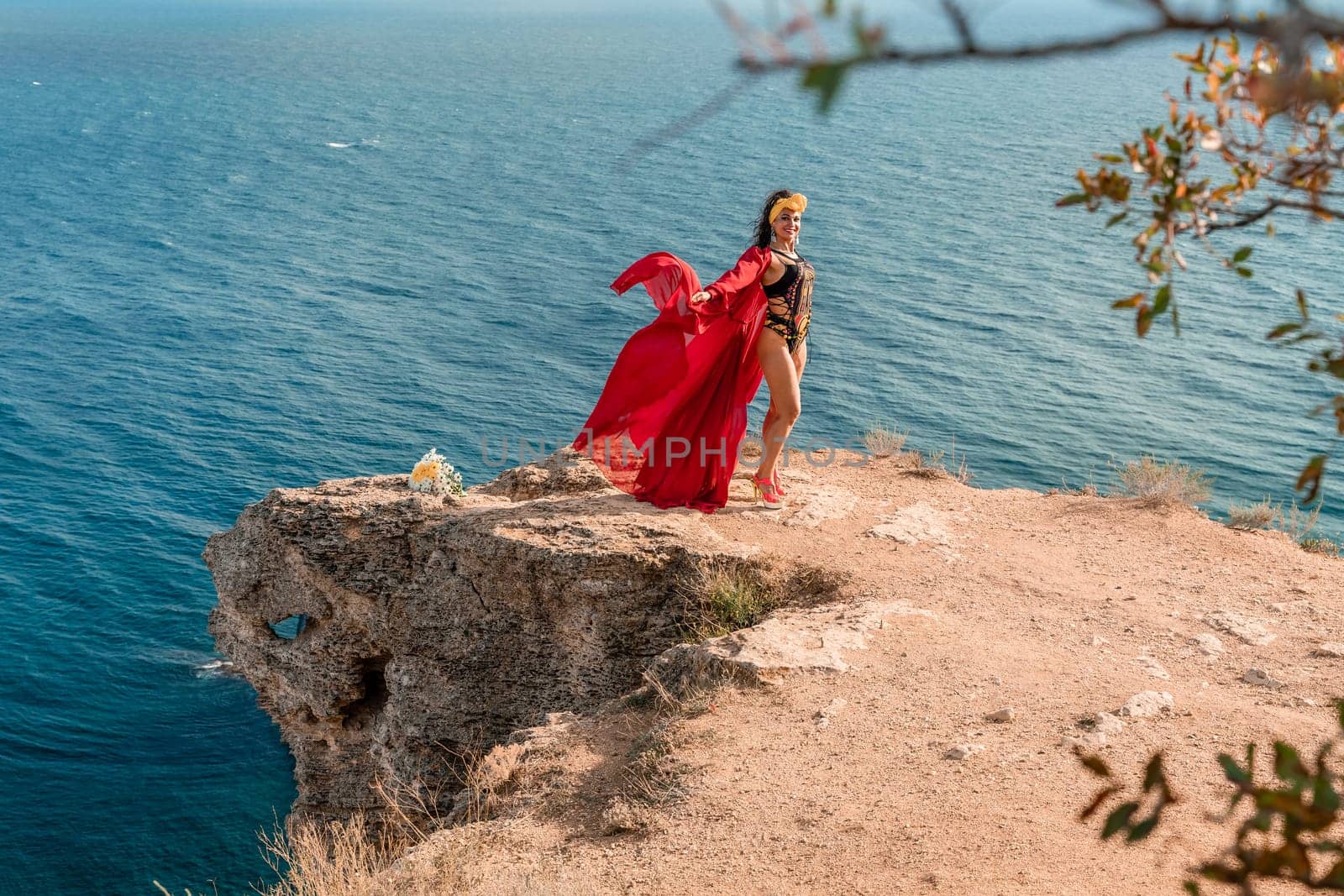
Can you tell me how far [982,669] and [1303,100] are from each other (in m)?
5.17

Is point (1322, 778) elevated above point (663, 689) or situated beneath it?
elevated above

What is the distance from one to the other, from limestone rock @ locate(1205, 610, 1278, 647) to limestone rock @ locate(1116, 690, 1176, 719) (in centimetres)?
128

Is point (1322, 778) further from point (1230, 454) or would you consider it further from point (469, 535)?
point (1230, 454)

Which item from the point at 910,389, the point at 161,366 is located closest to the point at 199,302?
the point at 161,366

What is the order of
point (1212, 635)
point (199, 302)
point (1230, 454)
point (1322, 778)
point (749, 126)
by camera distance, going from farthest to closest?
point (749, 126), point (199, 302), point (1230, 454), point (1212, 635), point (1322, 778)

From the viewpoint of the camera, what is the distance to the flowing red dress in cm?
863

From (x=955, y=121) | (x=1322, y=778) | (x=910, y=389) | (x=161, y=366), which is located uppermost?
(x=955, y=121)

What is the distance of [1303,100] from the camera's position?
224cm

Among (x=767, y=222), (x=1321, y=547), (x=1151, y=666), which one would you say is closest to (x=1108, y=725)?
(x=1151, y=666)

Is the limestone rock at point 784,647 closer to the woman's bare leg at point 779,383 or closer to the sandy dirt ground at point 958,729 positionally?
the sandy dirt ground at point 958,729

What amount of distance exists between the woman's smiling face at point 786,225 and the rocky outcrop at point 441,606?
2225mm

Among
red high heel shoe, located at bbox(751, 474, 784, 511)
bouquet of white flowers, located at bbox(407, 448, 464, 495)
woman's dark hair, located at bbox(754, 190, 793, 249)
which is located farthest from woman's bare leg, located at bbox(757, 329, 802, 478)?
bouquet of white flowers, located at bbox(407, 448, 464, 495)

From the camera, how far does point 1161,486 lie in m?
9.93

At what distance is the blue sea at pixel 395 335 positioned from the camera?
15094 millimetres
